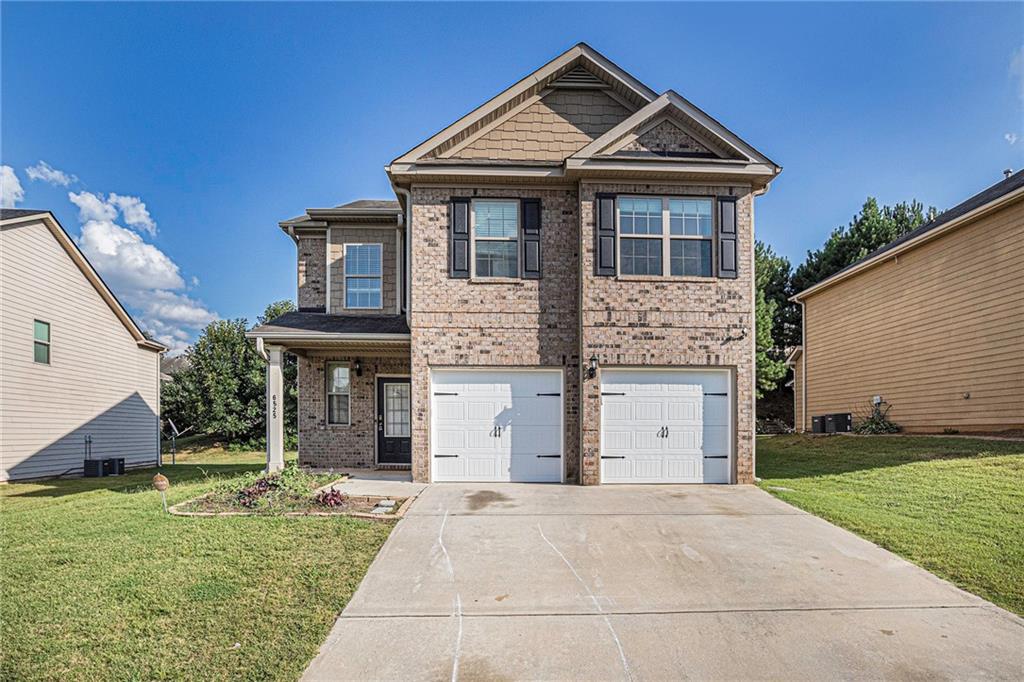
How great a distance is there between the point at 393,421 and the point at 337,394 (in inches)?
56.0

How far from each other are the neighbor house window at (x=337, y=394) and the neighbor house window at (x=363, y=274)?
1537mm

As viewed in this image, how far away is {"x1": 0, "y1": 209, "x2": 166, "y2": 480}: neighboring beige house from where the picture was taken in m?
13.6

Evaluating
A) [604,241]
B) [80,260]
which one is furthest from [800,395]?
[80,260]

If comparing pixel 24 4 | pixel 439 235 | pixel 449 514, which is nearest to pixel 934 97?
pixel 439 235

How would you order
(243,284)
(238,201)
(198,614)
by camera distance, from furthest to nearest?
(243,284), (238,201), (198,614)

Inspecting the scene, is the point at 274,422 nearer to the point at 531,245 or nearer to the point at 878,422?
the point at 531,245

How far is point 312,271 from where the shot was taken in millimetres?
13391

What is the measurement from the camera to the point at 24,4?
10867mm

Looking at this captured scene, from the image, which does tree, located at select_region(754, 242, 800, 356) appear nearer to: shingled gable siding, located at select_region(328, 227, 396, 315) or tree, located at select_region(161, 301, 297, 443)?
shingled gable siding, located at select_region(328, 227, 396, 315)

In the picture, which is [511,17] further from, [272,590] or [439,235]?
[272,590]

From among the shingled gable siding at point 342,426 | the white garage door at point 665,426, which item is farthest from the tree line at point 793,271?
the shingled gable siding at point 342,426

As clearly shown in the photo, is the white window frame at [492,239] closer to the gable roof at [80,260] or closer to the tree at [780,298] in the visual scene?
the gable roof at [80,260]

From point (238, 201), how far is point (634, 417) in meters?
17.7

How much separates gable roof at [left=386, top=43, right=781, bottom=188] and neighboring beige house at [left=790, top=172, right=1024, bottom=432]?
6831mm
